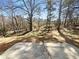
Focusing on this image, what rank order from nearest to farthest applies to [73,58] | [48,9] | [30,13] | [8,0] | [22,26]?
1. [73,58]
2. [30,13]
3. [8,0]
4. [48,9]
5. [22,26]

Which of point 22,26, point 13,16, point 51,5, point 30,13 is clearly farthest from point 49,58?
point 22,26

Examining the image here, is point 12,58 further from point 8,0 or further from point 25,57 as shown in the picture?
point 8,0

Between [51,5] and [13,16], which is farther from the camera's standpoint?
[13,16]

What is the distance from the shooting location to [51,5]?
710 inches

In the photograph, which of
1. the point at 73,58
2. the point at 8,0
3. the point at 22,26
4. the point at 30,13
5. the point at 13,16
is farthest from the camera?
the point at 22,26

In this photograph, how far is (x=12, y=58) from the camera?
4.11 meters

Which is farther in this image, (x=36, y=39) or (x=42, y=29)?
(x=42, y=29)

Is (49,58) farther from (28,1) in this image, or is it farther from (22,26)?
(22,26)

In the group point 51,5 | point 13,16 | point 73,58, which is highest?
point 51,5

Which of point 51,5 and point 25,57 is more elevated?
point 51,5

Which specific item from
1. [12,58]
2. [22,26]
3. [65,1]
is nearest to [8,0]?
[65,1]

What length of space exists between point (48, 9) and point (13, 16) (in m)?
6.66

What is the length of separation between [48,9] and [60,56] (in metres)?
15.3

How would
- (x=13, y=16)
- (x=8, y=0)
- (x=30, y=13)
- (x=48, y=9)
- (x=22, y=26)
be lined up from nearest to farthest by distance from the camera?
1. (x=30, y=13)
2. (x=8, y=0)
3. (x=48, y=9)
4. (x=13, y=16)
5. (x=22, y=26)
